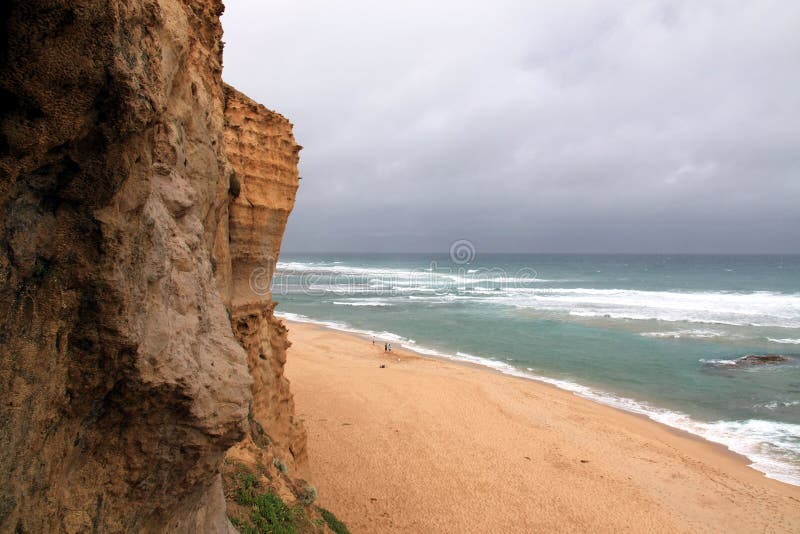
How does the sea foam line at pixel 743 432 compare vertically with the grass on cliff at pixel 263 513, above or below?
below

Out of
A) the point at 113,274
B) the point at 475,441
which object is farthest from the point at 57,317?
→ the point at 475,441

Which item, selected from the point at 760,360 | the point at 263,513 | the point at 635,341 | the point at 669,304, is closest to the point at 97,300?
the point at 263,513

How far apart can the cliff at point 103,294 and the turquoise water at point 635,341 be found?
634 inches

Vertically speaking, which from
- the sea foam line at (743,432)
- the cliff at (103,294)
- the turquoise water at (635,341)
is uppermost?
the cliff at (103,294)

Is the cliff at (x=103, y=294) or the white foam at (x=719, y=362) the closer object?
the cliff at (x=103, y=294)

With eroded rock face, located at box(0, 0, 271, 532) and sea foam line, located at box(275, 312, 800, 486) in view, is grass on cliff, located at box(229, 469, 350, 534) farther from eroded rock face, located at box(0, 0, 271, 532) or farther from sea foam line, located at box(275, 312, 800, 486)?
sea foam line, located at box(275, 312, 800, 486)

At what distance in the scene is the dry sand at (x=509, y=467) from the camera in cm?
988

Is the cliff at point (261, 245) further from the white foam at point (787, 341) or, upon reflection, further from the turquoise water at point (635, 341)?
the white foam at point (787, 341)

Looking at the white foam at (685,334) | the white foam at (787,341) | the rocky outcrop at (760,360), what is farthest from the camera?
the white foam at (685,334)

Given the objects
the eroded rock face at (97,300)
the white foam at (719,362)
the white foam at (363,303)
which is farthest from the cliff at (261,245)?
the white foam at (363,303)

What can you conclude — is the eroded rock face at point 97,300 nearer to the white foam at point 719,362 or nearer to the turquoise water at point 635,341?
the turquoise water at point 635,341

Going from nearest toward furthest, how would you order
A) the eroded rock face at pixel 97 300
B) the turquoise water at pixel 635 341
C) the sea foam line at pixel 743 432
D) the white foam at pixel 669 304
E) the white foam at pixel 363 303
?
1. the eroded rock face at pixel 97 300
2. the sea foam line at pixel 743 432
3. the turquoise water at pixel 635 341
4. the white foam at pixel 669 304
5. the white foam at pixel 363 303

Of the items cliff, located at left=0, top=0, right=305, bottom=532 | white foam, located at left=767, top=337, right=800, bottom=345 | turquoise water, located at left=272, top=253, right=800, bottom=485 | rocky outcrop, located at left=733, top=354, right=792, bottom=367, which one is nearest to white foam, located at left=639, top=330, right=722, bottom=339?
turquoise water, located at left=272, top=253, right=800, bottom=485

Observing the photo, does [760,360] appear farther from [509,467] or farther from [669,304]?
[669,304]
